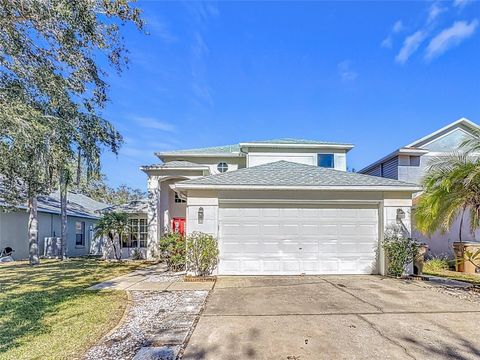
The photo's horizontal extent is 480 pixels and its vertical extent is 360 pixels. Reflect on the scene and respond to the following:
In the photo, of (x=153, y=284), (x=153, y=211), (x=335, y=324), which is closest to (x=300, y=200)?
(x=153, y=284)

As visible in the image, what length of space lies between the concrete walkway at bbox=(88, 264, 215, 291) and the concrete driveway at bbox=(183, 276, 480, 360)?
98 centimetres

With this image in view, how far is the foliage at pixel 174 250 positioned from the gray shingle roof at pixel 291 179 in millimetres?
2372

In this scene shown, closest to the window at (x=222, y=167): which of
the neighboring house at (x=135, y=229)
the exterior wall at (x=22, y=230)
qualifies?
the neighboring house at (x=135, y=229)

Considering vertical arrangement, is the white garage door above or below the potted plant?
below

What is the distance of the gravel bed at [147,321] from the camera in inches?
174

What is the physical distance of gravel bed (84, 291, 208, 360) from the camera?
4422 mm

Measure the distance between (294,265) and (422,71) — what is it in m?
12.3

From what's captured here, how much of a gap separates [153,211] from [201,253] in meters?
8.15

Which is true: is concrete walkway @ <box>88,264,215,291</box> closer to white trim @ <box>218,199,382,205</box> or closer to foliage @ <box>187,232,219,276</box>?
foliage @ <box>187,232,219,276</box>

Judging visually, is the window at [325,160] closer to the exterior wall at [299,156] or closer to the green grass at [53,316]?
the exterior wall at [299,156]

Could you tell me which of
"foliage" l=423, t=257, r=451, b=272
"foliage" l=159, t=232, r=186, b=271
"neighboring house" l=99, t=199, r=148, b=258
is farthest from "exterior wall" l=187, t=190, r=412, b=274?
"neighboring house" l=99, t=199, r=148, b=258

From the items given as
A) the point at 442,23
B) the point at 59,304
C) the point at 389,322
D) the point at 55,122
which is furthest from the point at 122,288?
the point at 442,23

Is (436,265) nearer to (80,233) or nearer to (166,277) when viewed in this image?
(166,277)

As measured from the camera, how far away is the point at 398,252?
10133 millimetres
